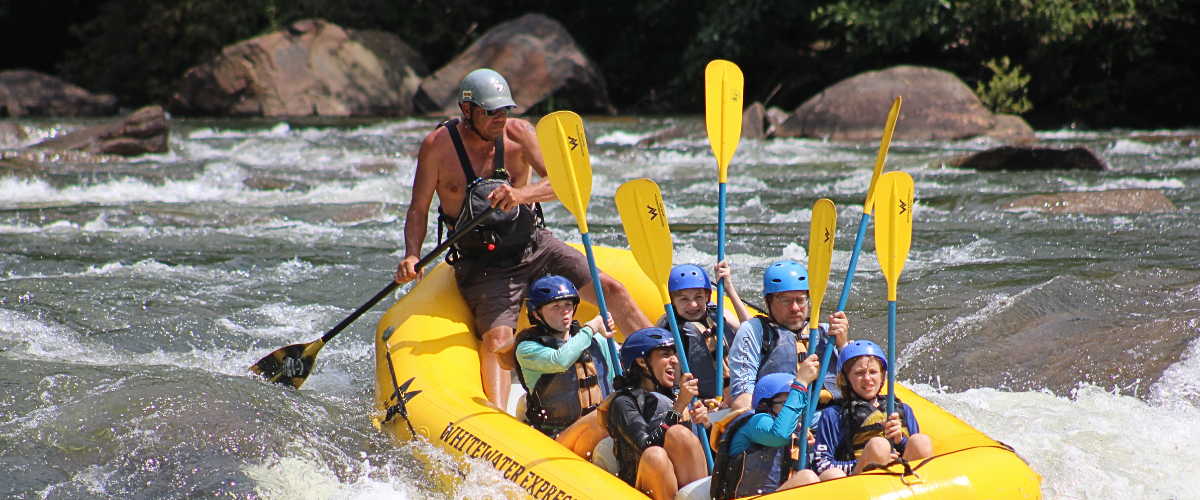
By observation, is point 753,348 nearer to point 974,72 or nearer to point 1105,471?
point 1105,471

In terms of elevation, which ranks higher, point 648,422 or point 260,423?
point 648,422

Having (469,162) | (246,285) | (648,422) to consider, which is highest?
(469,162)

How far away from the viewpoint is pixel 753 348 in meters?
3.29

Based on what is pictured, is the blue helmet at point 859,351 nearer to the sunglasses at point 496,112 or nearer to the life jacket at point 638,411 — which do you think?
the life jacket at point 638,411

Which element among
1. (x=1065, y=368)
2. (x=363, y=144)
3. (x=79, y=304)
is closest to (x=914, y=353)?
(x=1065, y=368)

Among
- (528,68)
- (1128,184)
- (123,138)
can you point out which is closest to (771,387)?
(1128,184)

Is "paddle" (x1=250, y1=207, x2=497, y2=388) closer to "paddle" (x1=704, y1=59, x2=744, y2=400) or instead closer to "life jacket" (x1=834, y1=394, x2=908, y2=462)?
"paddle" (x1=704, y1=59, x2=744, y2=400)

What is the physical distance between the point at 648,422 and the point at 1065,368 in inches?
93.1

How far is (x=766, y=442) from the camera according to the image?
2721 millimetres

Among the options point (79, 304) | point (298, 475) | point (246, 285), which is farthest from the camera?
point (246, 285)

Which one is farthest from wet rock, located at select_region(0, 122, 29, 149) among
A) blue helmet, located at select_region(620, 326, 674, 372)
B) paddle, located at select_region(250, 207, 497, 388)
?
blue helmet, located at select_region(620, 326, 674, 372)

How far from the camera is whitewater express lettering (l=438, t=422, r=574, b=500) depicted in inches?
113

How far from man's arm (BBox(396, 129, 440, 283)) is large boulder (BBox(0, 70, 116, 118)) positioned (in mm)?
14125

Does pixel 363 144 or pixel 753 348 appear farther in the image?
pixel 363 144
